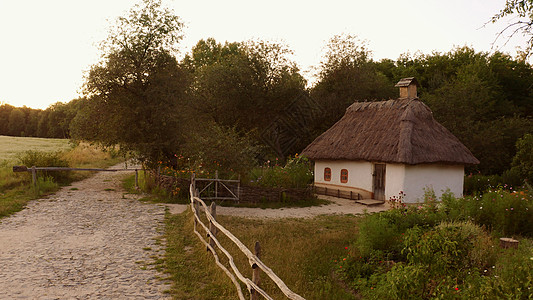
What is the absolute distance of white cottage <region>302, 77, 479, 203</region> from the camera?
15.4 m

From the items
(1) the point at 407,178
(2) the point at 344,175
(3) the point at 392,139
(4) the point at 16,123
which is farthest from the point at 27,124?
(1) the point at 407,178

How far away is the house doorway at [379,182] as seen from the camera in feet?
→ 53.5

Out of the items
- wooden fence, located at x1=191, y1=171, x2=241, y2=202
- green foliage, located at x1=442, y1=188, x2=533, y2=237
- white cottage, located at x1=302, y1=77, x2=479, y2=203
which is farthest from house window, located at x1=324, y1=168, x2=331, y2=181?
green foliage, located at x1=442, y1=188, x2=533, y2=237

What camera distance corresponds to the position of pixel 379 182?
54.0ft

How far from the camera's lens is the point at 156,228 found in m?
9.92

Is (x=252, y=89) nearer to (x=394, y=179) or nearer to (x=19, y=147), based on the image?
(x=394, y=179)

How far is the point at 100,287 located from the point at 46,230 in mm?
4687

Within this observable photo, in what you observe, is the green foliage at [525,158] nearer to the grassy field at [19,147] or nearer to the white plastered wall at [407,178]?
the white plastered wall at [407,178]

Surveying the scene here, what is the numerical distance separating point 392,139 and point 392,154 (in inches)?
42.6

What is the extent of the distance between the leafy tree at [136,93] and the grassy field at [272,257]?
6.03 metres

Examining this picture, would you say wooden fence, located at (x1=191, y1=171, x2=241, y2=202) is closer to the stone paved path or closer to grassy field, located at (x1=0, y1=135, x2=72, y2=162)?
the stone paved path

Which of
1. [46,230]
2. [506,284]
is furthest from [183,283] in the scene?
[46,230]

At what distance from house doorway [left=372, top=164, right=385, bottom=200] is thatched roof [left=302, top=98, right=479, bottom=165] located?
78 centimetres

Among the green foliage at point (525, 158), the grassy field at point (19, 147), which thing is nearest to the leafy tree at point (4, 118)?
the grassy field at point (19, 147)
